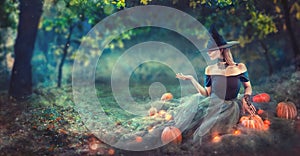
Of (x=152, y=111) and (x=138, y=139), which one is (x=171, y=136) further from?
(x=152, y=111)

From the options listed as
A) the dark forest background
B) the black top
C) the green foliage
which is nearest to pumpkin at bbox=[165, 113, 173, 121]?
the black top

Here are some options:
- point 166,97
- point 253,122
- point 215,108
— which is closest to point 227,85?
point 215,108

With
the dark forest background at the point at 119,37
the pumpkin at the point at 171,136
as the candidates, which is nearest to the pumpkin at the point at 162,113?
the pumpkin at the point at 171,136

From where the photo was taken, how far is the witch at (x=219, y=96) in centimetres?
691

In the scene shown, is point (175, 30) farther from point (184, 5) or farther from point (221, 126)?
point (221, 126)

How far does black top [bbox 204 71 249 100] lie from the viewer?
23.0 ft

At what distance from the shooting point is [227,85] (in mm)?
7035

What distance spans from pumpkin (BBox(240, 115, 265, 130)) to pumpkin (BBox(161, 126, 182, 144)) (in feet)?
4.69

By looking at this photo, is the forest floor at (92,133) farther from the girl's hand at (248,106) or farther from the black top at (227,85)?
the black top at (227,85)

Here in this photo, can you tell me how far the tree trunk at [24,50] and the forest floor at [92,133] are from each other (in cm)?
51

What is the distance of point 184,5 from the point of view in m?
9.39

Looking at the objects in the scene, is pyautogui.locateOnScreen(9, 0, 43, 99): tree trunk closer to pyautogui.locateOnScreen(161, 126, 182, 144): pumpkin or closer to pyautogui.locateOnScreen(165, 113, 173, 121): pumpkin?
pyautogui.locateOnScreen(165, 113, 173, 121): pumpkin

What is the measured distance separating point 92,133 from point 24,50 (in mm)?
4825

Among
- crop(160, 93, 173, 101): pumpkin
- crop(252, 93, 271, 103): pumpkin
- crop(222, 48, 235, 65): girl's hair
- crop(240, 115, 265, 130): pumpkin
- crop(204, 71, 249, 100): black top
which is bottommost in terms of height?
crop(240, 115, 265, 130): pumpkin
